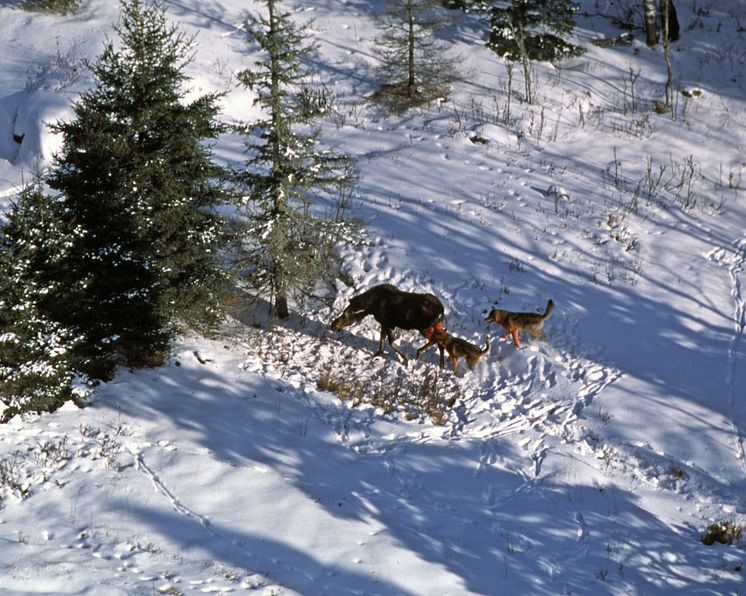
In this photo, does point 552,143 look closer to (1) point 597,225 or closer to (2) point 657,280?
(1) point 597,225

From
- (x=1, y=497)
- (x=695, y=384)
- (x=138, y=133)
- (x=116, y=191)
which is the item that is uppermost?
(x=138, y=133)

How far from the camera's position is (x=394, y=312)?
14.1 m

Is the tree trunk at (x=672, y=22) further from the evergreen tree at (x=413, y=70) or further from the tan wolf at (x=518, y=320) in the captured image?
the tan wolf at (x=518, y=320)

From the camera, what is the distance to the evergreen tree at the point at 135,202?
1187cm

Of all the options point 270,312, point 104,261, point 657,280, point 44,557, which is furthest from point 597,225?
point 44,557

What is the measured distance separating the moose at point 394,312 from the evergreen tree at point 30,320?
544cm

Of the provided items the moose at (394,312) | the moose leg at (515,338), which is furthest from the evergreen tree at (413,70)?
the moose leg at (515,338)

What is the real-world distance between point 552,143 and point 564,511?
44.6 ft

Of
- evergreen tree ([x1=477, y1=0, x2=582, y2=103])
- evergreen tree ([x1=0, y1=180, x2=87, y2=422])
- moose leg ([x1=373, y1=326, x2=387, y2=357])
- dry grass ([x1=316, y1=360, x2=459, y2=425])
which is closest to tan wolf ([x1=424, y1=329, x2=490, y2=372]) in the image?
dry grass ([x1=316, y1=360, x2=459, y2=425])

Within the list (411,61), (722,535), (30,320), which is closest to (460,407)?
(722,535)

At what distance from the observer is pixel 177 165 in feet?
40.4

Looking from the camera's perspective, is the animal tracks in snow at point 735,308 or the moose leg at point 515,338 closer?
the animal tracks in snow at point 735,308

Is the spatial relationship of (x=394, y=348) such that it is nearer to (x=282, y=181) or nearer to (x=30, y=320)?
(x=282, y=181)

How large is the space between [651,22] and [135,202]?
21744mm
